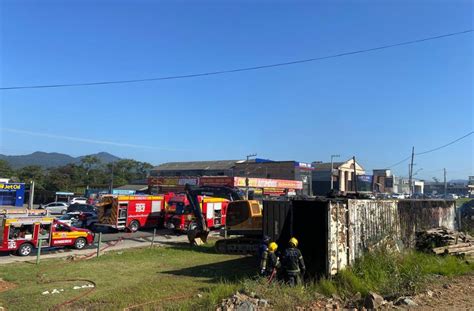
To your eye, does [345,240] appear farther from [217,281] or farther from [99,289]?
[99,289]

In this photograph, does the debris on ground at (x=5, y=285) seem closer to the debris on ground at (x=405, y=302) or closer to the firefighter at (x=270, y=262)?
the firefighter at (x=270, y=262)

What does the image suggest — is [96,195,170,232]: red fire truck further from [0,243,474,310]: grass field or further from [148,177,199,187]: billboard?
[148,177,199,187]: billboard

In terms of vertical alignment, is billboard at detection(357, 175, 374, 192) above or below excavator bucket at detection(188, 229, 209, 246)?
above

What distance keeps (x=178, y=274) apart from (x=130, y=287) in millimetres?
2588

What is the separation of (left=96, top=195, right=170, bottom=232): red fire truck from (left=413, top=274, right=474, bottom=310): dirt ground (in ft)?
75.9

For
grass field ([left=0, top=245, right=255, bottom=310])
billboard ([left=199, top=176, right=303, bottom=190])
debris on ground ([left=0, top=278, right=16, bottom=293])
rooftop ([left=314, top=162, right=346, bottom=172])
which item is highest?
rooftop ([left=314, top=162, right=346, bottom=172])

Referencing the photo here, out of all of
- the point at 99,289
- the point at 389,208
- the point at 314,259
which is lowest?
the point at 99,289

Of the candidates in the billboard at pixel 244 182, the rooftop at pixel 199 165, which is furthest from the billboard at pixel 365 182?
the billboard at pixel 244 182

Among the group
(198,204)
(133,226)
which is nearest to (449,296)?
(198,204)

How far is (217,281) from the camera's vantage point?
1358cm

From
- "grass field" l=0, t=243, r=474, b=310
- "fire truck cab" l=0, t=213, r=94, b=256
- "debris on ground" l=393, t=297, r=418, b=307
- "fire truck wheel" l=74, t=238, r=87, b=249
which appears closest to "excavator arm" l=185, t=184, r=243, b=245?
"fire truck wheel" l=74, t=238, r=87, b=249

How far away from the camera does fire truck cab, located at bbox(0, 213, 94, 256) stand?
20.3 m

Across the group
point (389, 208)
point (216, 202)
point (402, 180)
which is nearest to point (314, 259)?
point (389, 208)

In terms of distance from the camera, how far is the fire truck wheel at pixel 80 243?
76.7ft
